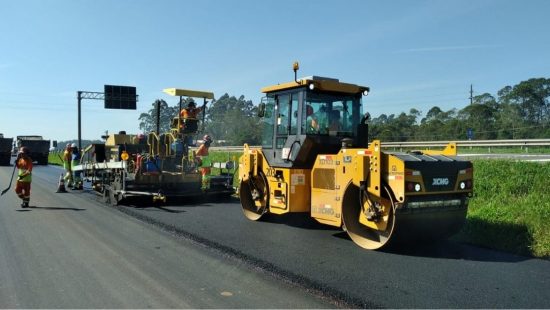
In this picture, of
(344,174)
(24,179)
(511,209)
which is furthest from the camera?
(24,179)

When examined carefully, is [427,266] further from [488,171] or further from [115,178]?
[115,178]

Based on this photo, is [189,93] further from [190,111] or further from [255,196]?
A: [255,196]

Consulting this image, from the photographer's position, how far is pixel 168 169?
12562mm

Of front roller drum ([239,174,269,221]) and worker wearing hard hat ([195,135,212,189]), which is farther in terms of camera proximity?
worker wearing hard hat ([195,135,212,189])

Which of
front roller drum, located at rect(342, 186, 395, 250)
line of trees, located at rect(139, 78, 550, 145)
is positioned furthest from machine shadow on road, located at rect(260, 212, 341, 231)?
line of trees, located at rect(139, 78, 550, 145)

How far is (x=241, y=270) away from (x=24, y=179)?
321 inches

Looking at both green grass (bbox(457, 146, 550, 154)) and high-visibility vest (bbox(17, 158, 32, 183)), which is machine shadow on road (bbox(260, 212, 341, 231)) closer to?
high-visibility vest (bbox(17, 158, 32, 183))

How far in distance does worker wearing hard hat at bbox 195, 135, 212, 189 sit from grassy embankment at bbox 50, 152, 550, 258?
6.54 meters

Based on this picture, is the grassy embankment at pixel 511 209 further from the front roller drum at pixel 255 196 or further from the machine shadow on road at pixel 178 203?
the machine shadow on road at pixel 178 203

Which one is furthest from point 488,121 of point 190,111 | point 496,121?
point 190,111

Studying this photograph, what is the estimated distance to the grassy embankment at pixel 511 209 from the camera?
6.97 metres

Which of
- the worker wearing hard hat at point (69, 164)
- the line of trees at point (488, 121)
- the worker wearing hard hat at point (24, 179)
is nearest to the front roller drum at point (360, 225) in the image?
the worker wearing hard hat at point (24, 179)

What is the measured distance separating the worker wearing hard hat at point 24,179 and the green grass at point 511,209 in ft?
31.3

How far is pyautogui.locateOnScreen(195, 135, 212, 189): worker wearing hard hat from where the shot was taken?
12586 millimetres
